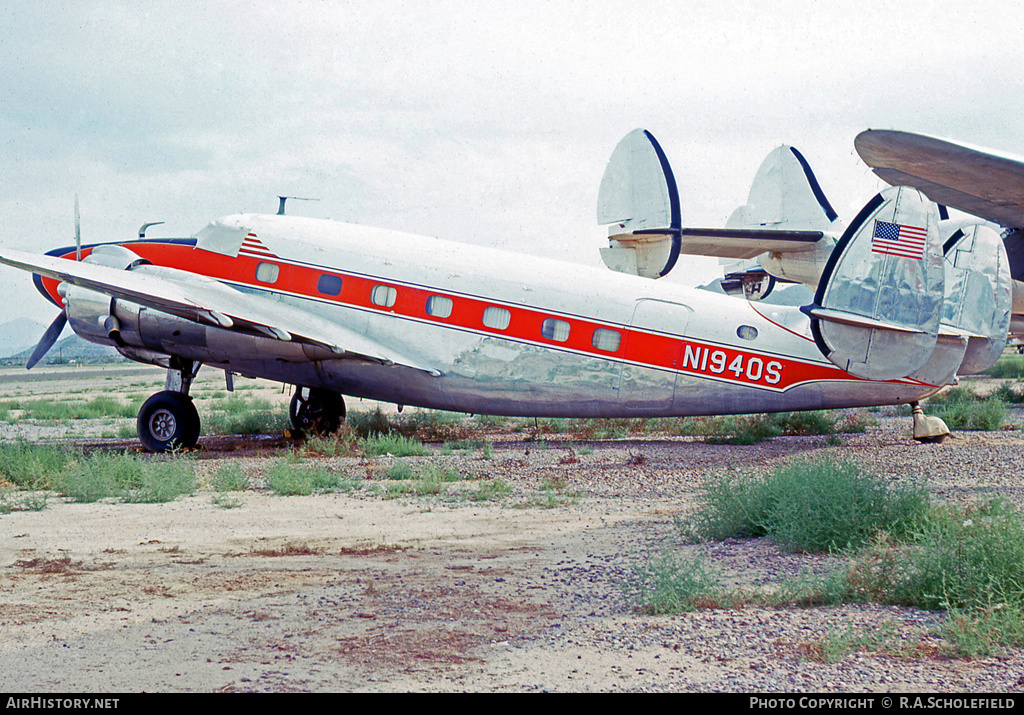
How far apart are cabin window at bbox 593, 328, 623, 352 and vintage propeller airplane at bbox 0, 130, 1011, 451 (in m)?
0.03

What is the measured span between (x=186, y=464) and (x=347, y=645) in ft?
26.5

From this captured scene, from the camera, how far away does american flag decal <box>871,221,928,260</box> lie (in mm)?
11242

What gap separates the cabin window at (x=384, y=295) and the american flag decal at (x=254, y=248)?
6.64 feet

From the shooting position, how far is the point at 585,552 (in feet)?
23.8

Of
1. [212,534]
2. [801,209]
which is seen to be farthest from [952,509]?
[801,209]

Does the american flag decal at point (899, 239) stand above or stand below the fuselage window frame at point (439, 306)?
above

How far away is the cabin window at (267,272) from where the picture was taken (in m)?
14.4

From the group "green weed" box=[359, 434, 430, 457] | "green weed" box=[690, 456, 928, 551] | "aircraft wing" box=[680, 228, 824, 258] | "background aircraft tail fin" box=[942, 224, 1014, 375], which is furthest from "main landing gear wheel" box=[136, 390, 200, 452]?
"background aircraft tail fin" box=[942, 224, 1014, 375]

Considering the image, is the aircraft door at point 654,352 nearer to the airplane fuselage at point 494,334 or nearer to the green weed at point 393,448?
the airplane fuselage at point 494,334

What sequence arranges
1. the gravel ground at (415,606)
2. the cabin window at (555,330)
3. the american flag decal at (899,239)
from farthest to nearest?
the cabin window at (555,330), the american flag decal at (899,239), the gravel ground at (415,606)

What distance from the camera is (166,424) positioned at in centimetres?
1438

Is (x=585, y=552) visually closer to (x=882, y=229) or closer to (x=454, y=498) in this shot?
(x=454, y=498)

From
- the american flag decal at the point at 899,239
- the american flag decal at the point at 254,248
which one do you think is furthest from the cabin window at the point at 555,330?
the american flag decal at the point at 254,248

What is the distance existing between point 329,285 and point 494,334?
3125 mm
